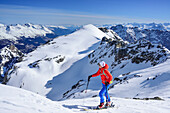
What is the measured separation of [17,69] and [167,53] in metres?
89.9

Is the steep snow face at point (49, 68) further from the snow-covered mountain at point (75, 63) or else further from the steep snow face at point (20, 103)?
the steep snow face at point (20, 103)

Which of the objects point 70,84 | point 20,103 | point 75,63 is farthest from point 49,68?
point 20,103

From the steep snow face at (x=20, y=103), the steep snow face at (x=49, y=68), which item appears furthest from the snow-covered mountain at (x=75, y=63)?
the steep snow face at (x=20, y=103)

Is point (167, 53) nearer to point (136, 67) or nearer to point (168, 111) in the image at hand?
point (136, 67)

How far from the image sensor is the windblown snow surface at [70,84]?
7.53m

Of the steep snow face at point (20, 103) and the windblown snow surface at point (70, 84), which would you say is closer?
the steep snow face at point (20, 103)

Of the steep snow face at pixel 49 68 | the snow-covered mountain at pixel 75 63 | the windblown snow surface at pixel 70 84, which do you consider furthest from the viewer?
the steep snow face at pixel 49 68

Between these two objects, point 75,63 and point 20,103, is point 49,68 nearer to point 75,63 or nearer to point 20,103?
point 75,63

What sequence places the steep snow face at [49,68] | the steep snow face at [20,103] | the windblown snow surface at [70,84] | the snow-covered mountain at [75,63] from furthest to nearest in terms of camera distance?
the steep snow face at [49,68] < the snow-covered mountain at [75,63] < the windblown snow surface at [70,84] < the steep snow face at [20,103]

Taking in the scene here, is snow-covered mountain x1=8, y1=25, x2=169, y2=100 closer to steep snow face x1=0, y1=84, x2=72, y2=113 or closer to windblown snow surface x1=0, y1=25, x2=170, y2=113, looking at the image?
windblown snow surface x1=0, y1=25, x2=170, y2=113

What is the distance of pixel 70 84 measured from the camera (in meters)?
63.1

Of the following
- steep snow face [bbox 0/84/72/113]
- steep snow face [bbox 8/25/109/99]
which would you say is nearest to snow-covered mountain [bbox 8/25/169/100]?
steep snow face [bbox 8/25/109/99]

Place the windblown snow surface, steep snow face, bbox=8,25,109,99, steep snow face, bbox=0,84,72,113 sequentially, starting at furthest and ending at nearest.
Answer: steep snow face, bbox=8,25,109,99
the windblown snow surface
steep snow face, bbox=0,84,72,113

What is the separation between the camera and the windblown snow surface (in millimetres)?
7529
